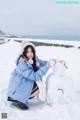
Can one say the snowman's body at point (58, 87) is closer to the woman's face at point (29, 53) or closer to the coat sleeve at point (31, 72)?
the coat sleeve at point (31, 72)

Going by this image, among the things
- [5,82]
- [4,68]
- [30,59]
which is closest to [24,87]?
[30,59]

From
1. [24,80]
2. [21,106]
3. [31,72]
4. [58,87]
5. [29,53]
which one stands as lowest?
[21,106]

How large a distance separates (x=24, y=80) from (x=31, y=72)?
19 centimetres

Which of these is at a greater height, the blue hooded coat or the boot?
the blue hooded coat

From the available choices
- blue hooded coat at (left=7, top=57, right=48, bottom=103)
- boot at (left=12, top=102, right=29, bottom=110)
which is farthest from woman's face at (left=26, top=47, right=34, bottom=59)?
boot at (left=12, top=102, right=29, bottom=110)

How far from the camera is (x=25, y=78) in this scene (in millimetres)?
5883

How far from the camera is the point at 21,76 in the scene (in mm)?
5887

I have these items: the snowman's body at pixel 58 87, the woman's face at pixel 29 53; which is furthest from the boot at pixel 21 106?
the woman's face at pixel 29 53

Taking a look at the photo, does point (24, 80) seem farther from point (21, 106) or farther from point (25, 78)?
point (21, 106)

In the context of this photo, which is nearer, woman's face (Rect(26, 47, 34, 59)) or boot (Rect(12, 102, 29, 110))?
boot (Rect(12, 102, 29, 110))

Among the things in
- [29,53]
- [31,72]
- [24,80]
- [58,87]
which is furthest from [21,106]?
[29,53]

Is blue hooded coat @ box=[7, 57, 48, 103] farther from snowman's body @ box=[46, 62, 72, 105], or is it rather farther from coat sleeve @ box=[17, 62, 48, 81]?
snowman's body @ box=[46, 62, 72, 105]

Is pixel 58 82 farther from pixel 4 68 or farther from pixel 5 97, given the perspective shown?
pixel 4 68

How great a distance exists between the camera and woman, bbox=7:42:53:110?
19.1 feet
